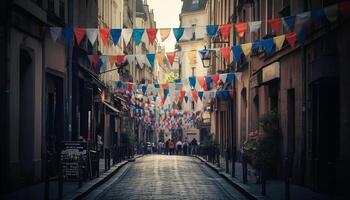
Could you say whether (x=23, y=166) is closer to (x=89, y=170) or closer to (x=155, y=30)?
(x=89, y=170)

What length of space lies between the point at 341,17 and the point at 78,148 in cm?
884

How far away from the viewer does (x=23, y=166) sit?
2027cm

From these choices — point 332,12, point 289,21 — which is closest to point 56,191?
point 289,21

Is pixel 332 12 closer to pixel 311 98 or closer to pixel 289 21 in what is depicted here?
pixel 289 21

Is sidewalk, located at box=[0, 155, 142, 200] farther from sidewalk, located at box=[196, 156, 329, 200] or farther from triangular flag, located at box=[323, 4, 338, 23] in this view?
triangular flag, located at box=[323, 4, 338, 23]

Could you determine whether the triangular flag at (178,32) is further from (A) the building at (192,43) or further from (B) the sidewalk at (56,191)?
(A) the building at (192,43)

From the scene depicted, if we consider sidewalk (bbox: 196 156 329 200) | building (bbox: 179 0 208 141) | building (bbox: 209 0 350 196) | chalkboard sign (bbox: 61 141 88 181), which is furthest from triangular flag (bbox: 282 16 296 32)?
building (bbox: 179 0 208 141)

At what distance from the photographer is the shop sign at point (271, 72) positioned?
24891 millimetres

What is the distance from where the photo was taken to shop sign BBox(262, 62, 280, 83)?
81.7 ft

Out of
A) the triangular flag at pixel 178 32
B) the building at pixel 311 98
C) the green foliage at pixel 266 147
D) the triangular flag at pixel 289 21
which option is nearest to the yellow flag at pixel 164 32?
the triangular flag at pixel 178 32

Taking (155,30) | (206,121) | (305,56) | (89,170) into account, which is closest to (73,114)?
(89,170)

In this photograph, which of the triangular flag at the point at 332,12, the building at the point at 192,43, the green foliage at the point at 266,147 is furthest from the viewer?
the building at the point at 192,43

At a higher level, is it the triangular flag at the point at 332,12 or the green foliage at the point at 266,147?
the triangular flag at the point at 332,12

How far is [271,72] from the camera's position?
25781 millimetres
